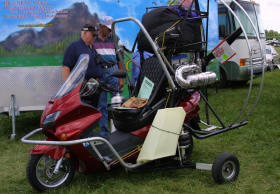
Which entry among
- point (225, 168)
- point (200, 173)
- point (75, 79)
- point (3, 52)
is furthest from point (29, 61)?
point (225, 168)

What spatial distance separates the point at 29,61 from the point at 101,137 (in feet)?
9.52

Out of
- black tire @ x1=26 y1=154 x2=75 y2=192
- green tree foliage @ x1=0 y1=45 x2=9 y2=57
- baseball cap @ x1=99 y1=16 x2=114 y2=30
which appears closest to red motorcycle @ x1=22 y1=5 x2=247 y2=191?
black tire @ x1=26 y1=154 x2=75 y2=192

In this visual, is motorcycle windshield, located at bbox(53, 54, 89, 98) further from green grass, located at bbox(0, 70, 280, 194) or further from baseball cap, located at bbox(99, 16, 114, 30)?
baseball cap, located at bbox(99, 16, 114, 30)

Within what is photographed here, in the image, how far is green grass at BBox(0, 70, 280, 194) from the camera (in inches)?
145

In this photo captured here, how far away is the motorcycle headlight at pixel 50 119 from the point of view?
11.0ft

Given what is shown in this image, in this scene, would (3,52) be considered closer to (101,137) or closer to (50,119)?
(50,119)

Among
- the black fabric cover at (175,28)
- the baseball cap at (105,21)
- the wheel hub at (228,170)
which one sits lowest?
the wheel hub at (228,170)

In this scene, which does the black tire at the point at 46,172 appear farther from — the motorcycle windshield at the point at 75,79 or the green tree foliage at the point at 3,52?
the green tree foliage at the point at 3,52

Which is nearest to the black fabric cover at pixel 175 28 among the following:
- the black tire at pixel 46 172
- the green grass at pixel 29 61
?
the black tire at pixel 46 172

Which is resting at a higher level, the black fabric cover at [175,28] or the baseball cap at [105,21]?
the baseball cap at [105,21]

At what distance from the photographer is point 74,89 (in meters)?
3.50

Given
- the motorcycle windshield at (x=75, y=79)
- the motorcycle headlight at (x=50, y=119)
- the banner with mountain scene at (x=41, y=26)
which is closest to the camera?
the motorcycle headlight at (x=50, y=119)

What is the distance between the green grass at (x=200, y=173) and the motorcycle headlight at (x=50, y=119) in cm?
69

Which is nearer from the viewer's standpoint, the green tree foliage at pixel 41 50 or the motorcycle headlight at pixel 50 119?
the motorcycle headlight at pixel 50 119
